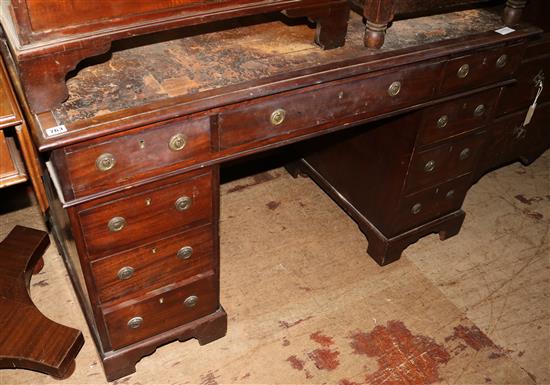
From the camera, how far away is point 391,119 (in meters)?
2.41

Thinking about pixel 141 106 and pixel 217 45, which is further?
pixel 217 45

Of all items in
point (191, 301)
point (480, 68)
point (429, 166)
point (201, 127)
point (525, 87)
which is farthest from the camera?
point (525, 87)

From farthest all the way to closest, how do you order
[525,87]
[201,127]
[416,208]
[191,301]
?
[525,87]
[416,208]
[191,301]
[201,127]

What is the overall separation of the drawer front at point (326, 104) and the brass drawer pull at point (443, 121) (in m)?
0.21

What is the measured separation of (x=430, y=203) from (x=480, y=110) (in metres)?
0.51

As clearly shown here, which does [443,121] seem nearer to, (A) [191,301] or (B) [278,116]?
(B) [278,116]

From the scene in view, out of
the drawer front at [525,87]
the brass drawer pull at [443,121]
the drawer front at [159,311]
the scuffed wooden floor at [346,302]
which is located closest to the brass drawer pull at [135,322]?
the drawer front at [159,311]

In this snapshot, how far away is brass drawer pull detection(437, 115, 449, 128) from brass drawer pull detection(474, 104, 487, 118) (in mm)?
170

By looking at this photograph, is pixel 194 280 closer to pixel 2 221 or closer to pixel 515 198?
pixel 2 221

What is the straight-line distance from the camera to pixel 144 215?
175 cm

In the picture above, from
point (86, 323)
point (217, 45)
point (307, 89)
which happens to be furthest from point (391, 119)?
point (86, 323)

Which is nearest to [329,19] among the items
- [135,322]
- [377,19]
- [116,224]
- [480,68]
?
[377,19]

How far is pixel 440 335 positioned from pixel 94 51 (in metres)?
1.85

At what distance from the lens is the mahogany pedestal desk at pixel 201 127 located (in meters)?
1.57
